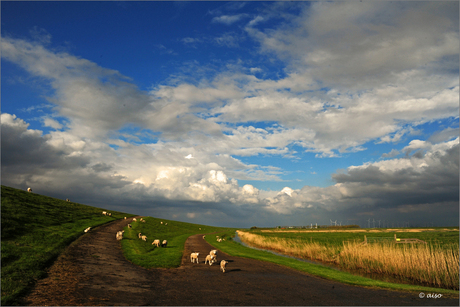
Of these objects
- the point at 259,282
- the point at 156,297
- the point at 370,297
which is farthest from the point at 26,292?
the point at 370,297

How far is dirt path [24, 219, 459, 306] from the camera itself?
14.2m

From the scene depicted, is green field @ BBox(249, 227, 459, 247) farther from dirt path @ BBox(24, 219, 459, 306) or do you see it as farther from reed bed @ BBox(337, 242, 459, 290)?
dirt path @ BBox(24, 219, 459, 306)

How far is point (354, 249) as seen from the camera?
113ft

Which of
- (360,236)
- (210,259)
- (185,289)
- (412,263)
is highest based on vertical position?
(360,236)

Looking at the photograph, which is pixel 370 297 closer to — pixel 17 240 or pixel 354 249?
pixel 354 249

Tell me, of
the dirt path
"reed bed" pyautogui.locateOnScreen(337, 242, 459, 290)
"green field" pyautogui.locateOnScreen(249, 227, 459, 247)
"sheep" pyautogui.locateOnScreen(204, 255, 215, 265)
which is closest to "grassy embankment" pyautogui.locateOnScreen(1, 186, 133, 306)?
the dirt path

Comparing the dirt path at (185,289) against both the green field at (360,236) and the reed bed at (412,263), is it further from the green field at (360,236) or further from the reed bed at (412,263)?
the green field at (360,236)

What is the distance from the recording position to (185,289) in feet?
55.8

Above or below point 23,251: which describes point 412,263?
above

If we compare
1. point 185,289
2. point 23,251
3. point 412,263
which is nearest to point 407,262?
point 412,263

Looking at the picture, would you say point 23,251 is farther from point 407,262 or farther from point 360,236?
point 360,236

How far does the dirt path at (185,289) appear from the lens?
14227 millimetres

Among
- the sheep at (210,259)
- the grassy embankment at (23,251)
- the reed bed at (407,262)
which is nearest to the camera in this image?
the grassy embankment at (23,251)

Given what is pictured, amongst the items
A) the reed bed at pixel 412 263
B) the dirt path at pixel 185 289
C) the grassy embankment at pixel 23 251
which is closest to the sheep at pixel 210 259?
the dirt path at pixel 185 289
